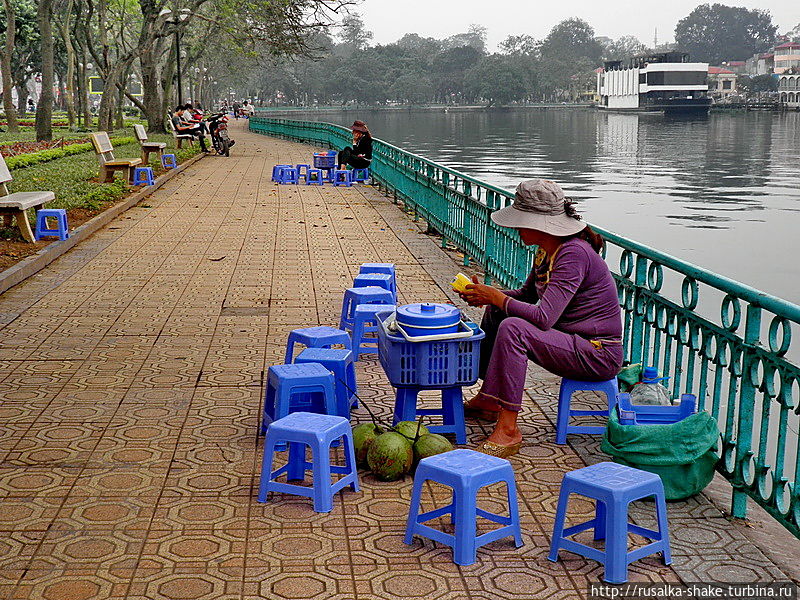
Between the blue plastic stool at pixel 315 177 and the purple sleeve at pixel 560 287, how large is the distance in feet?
55.2

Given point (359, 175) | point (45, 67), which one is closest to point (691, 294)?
point (359, 175)

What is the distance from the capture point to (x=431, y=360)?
4.98 meters

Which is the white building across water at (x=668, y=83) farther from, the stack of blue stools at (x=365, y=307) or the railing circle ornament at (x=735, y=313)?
the railing circle ornament at (x=735, y=313)

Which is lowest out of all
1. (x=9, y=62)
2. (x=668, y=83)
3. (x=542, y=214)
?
(x=542, y=214)

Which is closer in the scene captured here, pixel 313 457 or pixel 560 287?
pixel 313 457

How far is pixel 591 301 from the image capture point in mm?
5070

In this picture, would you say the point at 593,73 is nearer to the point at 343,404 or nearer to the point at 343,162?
the point at 343,162

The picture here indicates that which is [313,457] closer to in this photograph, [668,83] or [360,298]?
[360,298]

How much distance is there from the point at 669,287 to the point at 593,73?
457 feet

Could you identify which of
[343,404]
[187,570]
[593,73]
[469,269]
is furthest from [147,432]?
[593,73]

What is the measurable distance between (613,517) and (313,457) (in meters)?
1.34

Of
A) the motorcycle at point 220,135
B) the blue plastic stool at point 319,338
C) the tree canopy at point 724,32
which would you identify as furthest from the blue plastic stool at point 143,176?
the tree canopy at point 724,32

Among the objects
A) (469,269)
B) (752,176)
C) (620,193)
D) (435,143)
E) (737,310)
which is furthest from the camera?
(435,143)

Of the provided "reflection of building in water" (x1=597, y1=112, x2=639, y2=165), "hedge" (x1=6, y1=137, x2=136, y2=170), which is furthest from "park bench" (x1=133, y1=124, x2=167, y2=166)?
→ "reflection of building in water" (x1=597, y1=112, x2=639, y2=165)
